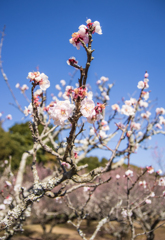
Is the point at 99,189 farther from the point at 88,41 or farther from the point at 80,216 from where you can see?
the point at 88,41

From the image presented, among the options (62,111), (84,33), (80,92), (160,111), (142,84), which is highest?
(160,111)

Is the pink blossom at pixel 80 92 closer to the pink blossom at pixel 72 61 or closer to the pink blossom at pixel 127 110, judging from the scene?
the pink blossom at pixel 72 61

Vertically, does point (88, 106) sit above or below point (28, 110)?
below

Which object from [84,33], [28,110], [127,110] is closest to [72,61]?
[84,33]

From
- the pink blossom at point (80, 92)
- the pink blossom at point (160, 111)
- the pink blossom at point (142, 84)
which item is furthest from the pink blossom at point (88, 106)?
the pink blossom at point (160, 111)

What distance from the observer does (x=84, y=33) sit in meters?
1.31

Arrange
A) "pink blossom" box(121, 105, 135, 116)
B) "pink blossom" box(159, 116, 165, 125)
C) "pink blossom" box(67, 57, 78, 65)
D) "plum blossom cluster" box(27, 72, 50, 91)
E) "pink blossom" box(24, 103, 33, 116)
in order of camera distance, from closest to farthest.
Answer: "pink blossom" box(67, 57, 78, 65) → "plum blossom cluster" box(27, 72, 50, 91) → "pink blossom" box(24, 103, 33, 116) → "pink blossom" box(121, 105, 135, 116) → "pink blossom" box(159, 116, 165, 125)

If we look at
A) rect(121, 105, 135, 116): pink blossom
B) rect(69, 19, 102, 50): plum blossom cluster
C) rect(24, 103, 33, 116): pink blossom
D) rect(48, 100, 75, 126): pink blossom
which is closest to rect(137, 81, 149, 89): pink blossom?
rect(121, 105, 135, 116): pink blossom

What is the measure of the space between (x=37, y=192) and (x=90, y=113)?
1.18 m

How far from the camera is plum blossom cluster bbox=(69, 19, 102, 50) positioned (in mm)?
1309

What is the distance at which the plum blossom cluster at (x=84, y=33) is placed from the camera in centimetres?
131

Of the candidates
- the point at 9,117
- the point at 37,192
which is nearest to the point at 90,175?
the point at 37,192

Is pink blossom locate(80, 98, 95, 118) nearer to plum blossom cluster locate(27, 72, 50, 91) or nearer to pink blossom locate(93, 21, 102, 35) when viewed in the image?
plum blossom cluster locate(27, 72, 50, 91)

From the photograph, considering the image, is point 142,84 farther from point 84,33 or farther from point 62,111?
point 62,111
